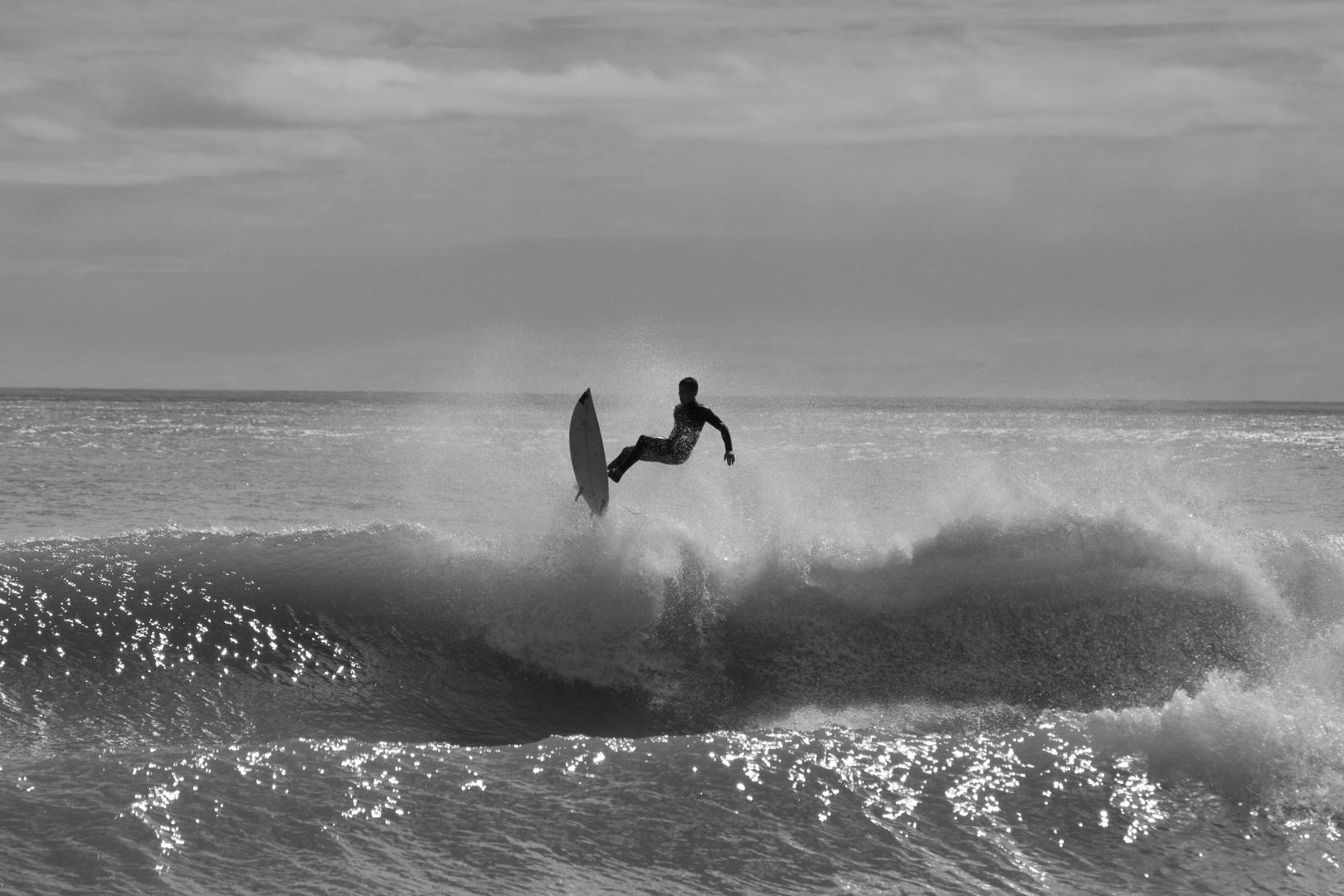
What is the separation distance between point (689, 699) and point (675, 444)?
8.60 ft

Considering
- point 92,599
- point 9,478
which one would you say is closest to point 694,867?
point 92,599

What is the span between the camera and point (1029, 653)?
396 inches

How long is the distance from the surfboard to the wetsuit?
1.03 feet

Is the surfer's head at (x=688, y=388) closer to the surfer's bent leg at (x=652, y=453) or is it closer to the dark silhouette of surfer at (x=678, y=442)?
the dark silhouette of surfer at (x=678, y=442)

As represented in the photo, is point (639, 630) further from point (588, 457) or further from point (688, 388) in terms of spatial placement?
point (688, 388)

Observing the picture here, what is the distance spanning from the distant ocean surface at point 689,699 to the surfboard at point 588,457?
0.81ft

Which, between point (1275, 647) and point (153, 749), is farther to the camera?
point (1275, 647)

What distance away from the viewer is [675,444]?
36.5 feet

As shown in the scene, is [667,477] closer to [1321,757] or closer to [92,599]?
[92,599]

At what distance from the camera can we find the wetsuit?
36.2ft

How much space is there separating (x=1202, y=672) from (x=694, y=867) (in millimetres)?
5617

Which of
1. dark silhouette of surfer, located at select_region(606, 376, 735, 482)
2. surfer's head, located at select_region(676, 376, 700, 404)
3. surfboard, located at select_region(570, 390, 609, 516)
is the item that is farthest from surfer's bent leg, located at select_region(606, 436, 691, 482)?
surfer's head, located at select_region(676, 376, 700, 404)

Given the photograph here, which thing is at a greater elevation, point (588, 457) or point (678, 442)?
point (678, 442)

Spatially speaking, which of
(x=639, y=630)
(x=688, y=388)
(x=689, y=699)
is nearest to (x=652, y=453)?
(x=688, y=388)
